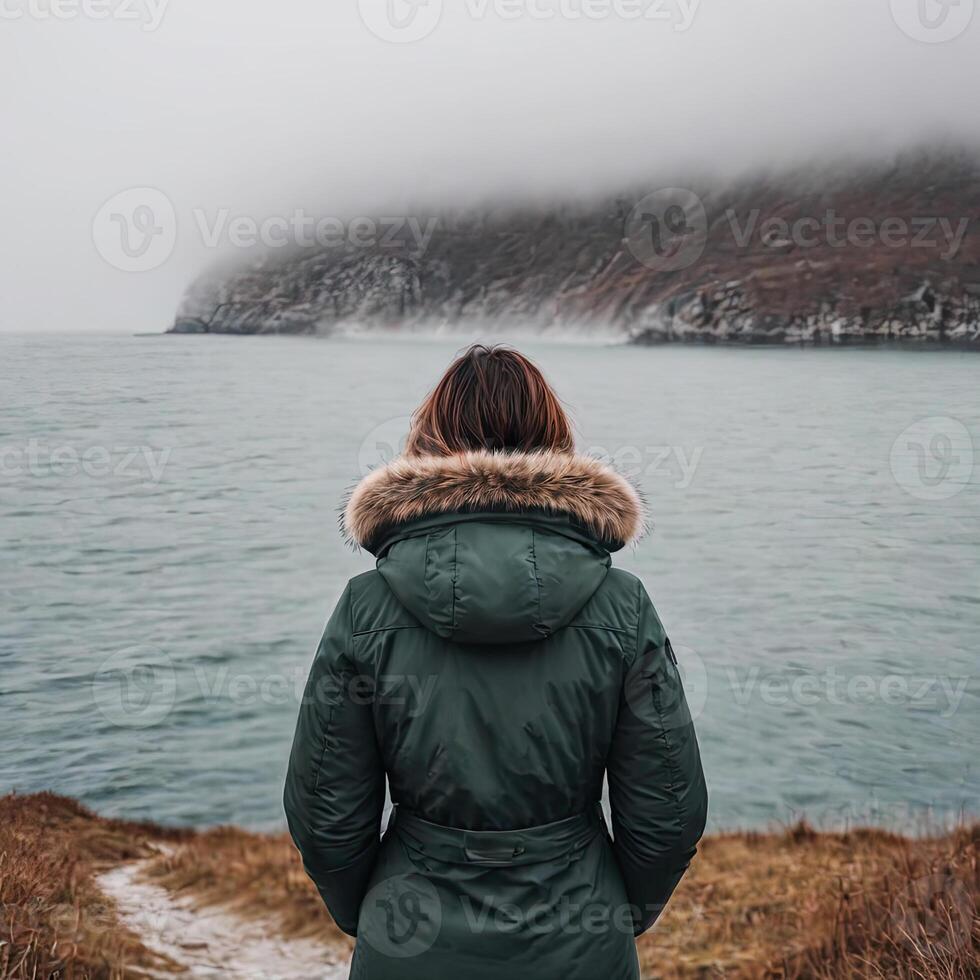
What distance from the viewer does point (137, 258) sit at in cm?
409

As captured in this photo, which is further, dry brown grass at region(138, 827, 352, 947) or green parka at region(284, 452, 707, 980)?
dry brown grass at region(138, 827, 352, 947)

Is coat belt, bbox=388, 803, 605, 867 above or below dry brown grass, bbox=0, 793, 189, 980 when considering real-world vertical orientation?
above

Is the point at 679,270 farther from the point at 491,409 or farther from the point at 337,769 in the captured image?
the point at 337,769

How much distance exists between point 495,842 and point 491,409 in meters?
0.49

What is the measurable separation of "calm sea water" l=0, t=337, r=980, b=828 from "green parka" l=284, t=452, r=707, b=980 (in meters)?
3.05

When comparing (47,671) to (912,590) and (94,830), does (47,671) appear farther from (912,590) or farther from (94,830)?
(912,590)

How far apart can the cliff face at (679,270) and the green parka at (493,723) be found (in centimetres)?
345

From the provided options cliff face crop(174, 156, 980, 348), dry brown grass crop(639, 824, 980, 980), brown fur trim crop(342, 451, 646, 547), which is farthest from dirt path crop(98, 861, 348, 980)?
cliff face crop(174, 156, 980, 348)

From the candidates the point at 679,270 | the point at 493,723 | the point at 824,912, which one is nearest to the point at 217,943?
the point at 824,912

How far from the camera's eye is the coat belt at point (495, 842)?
1053 mm

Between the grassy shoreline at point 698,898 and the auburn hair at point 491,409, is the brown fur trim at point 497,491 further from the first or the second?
the grassy shoreline at point 698,898

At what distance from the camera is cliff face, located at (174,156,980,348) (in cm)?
417

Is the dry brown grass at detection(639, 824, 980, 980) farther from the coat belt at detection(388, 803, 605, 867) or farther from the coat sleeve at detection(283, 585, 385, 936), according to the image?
the coat sleeve at detection(283, 585, 385, 936)

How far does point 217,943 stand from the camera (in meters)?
2.94
